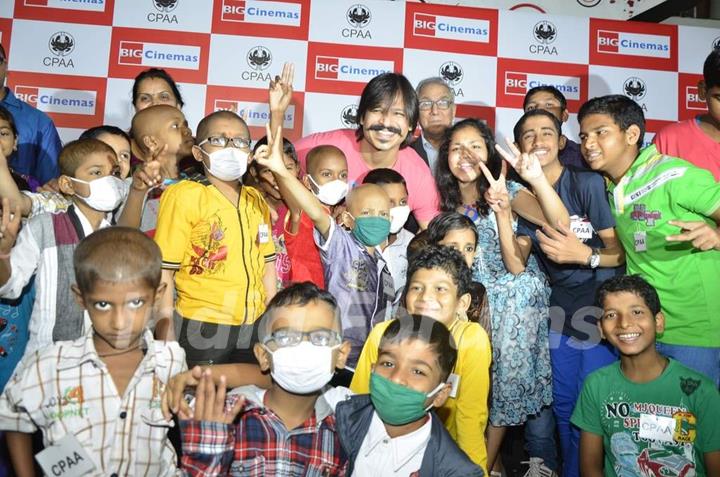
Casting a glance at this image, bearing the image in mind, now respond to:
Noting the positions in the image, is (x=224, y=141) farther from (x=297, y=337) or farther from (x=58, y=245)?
(x=297, y=337)

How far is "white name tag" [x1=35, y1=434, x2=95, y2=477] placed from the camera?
202cm

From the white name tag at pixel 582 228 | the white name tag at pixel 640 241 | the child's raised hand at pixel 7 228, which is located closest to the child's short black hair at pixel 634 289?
the white name tag at pixel 640 241

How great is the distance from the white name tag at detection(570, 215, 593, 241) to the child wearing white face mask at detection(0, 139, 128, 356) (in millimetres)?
2073

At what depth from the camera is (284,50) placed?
17.1 ft

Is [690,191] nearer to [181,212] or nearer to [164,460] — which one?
[181,212]

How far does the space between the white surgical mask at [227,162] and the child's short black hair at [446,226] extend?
3.06 feet

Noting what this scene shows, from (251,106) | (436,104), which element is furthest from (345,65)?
(436,104)

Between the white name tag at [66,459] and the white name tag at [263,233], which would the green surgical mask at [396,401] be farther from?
the white name tag at [263,233]

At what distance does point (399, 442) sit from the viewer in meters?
2.30

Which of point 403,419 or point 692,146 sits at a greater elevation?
point 692,146

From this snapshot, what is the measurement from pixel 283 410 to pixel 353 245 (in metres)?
1.08

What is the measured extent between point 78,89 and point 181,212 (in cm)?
271

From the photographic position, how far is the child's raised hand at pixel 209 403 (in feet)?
6.49

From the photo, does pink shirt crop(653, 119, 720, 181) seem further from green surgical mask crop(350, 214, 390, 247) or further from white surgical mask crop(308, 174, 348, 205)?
white surgical mask crop(308, 174, 348, 205)
